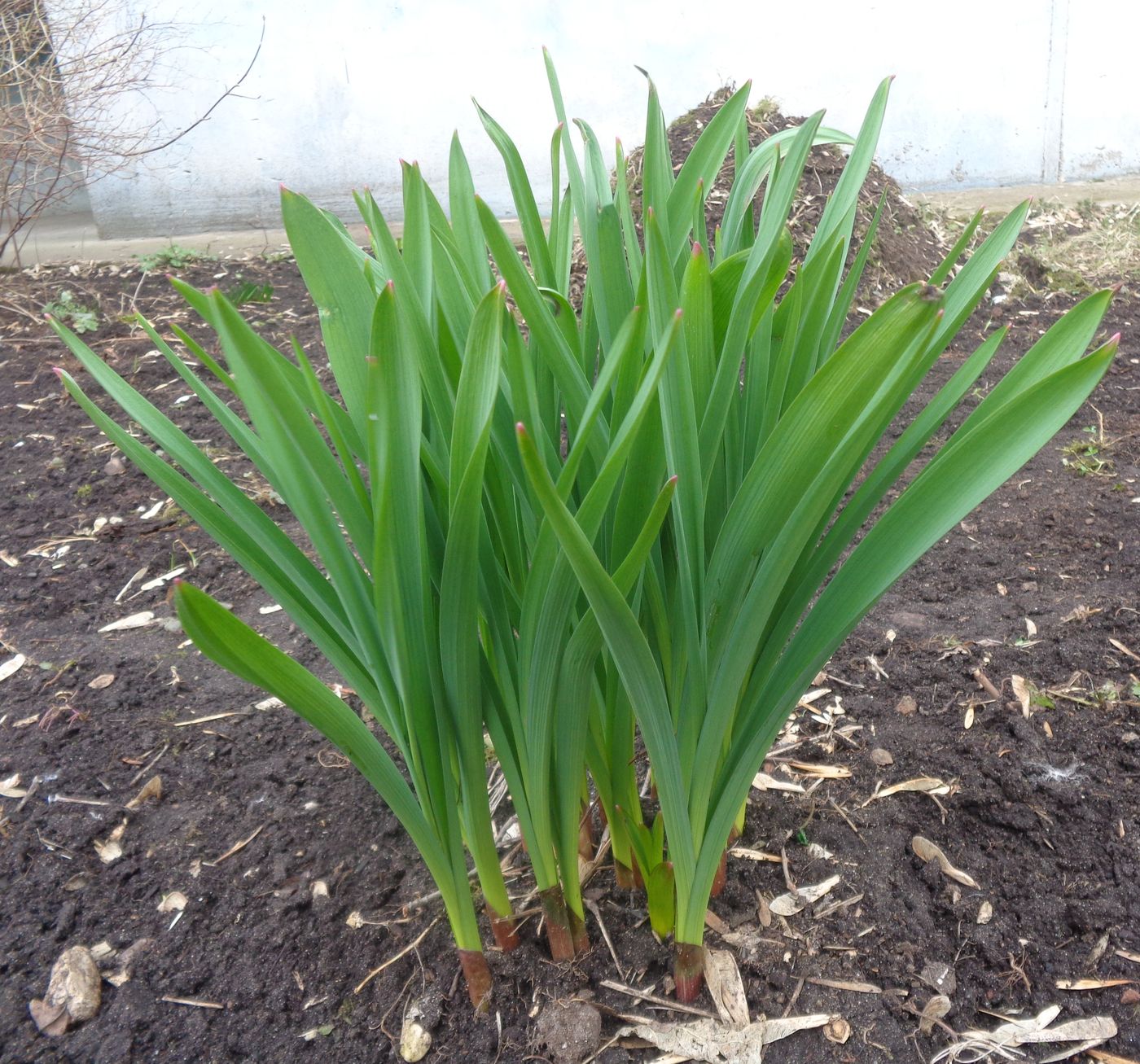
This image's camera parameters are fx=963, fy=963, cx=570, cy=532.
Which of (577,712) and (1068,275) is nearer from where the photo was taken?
(577,712)

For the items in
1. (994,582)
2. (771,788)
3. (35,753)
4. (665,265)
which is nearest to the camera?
(665,265)

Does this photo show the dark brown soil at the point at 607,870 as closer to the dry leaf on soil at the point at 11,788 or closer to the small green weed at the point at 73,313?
the dry leaf on soil at the point at 11,788

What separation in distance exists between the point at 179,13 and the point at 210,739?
4.70 meters

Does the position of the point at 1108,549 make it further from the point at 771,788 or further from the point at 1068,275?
the point at 1068,275

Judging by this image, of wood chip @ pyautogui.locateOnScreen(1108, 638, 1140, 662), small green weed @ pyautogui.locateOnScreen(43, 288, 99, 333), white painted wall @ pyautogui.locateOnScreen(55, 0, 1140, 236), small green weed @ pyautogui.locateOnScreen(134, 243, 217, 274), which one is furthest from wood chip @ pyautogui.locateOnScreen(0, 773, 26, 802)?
white painted wall @ pyautogui.locateOnScreen(55, 0, 1140, 236)

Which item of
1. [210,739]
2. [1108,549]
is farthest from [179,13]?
[1108,549]

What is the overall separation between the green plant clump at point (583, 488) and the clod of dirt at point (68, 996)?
0.46 metres

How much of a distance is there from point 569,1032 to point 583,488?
1.91 feet

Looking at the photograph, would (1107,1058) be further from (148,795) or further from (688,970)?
(148,795)

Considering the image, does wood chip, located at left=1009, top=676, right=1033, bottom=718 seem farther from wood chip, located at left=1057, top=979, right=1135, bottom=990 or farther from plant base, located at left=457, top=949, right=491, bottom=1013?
plant base, located at left=457, top=949, right=491, bottom=1013

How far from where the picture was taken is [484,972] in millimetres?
1041

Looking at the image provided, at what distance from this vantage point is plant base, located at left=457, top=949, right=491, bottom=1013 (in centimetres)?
102

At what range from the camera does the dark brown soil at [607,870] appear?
3.47 ft

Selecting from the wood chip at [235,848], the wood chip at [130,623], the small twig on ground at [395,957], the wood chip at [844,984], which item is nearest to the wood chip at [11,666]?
the wood chip at [130,623]
